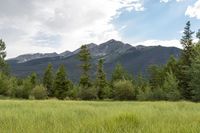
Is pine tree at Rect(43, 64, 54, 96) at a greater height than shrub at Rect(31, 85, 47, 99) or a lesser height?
greater

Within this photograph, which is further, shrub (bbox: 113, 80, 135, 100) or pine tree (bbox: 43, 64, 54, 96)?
pine tree (bbox: 43, 64, 54, 96)

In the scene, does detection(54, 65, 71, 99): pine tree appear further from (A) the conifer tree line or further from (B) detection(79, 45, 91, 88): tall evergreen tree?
(B) detection(79, 45, 91, 88): tall evergreen tree

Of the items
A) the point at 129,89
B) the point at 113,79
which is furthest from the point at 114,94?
the point at 113,79

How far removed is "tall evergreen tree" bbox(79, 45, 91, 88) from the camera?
240 feet

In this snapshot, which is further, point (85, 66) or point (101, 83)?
point (85, 66)

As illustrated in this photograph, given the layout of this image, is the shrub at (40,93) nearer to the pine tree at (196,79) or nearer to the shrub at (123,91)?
the shrub at (123,91)

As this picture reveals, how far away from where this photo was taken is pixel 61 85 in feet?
240

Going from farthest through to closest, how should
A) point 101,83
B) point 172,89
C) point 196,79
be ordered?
point 101,83 < point 172,89 < point 196,79

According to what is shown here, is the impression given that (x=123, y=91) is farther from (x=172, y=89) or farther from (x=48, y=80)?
(x=48, y=80)

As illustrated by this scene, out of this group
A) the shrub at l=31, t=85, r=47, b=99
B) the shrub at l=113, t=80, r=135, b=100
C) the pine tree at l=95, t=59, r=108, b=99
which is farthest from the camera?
the pine tree at l=95, t=59, r=108, b=99

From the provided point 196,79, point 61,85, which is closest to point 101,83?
point 61,85

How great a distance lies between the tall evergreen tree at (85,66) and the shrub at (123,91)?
23.6ft

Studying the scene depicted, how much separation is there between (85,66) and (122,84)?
36.6 feet

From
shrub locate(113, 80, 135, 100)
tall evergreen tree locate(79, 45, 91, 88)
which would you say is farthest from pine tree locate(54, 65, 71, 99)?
shrub locate(113, 80, 135, 100)
